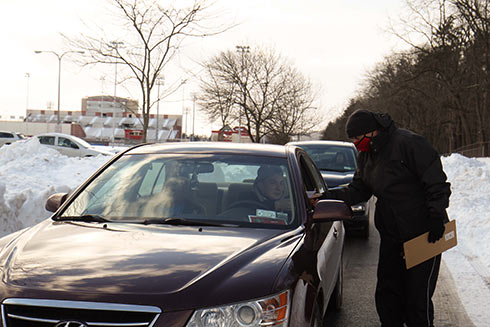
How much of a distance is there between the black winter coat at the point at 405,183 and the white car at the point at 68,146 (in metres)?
26.8

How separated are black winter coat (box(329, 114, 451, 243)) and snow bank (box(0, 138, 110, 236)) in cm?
578

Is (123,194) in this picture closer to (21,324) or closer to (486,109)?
(21,324)

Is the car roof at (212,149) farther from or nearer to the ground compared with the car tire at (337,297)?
farther from the ground

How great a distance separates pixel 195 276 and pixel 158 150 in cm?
199

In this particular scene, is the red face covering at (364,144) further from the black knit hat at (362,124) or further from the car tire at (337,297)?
the car tire at (337,297)

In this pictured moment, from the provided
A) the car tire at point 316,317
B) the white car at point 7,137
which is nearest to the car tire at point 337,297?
the car tire at point 316,317

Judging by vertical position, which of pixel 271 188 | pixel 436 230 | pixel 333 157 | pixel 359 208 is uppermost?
pixel 271 188

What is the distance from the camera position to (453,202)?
1402 centimetres

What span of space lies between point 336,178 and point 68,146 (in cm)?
2276

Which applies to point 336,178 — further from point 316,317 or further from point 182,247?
point 182,247

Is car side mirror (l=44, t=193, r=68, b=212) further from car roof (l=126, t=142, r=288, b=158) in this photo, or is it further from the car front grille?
the car front grille

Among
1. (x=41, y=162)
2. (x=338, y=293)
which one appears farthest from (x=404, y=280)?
(x=41, y=162)

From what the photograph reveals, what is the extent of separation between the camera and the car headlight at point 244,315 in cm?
261

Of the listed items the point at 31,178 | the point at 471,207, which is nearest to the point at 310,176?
the point at 471,207
